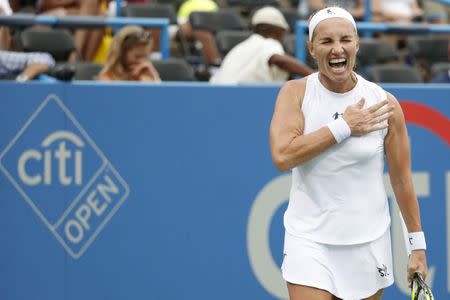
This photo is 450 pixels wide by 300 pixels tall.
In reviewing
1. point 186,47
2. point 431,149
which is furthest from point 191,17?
point 431,149

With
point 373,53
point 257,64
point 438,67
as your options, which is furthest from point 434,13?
point 257,64

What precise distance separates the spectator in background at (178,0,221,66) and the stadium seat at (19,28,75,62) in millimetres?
1291

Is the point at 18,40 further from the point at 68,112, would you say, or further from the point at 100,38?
the point at 68,112

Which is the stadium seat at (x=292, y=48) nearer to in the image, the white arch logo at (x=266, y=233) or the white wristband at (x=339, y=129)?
the white arch logo at (x=266, y=233)

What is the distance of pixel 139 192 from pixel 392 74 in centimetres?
369

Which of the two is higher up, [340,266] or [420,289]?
[340,266]

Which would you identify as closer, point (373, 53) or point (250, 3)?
point (373, 53)

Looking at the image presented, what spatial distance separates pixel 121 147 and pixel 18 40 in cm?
354

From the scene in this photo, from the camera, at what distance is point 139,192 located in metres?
6.53

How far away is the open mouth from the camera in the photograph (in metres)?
4.48

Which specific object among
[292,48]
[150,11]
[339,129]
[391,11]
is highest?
[339,129]

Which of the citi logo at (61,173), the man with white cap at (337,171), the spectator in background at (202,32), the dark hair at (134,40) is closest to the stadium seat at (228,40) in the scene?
the spectator in background at (202,32)

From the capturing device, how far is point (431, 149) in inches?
272

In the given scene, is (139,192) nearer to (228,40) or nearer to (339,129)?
(339,129)
